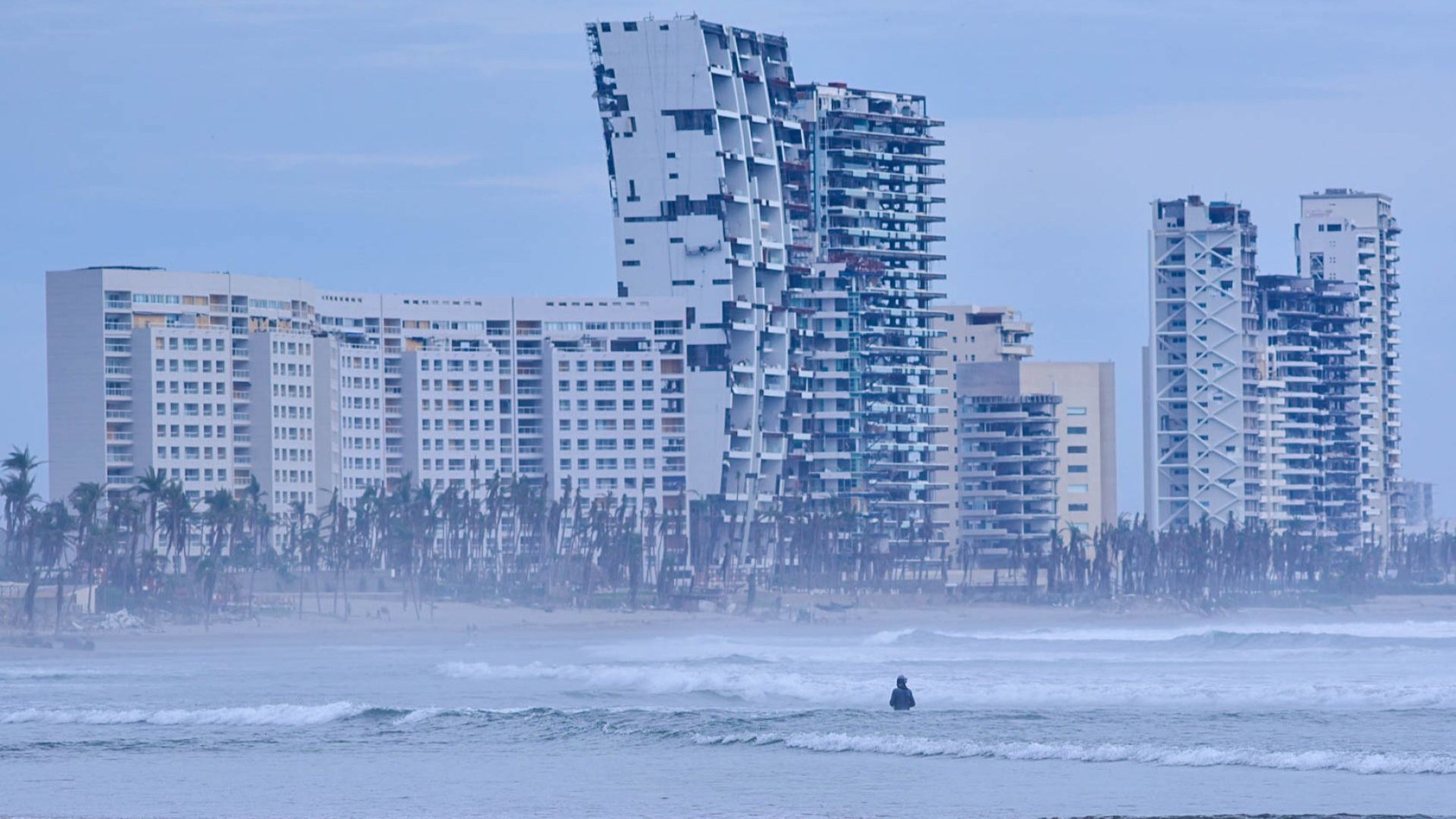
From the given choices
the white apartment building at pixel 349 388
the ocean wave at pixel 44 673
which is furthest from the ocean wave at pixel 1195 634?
the ocean wave at pixel 44 673

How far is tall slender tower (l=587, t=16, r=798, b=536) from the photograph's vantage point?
174875mm

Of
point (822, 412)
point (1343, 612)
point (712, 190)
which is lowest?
point (1343, 612)

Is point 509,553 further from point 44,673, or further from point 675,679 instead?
point 675,679

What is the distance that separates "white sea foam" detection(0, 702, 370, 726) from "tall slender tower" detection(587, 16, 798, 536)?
402ft

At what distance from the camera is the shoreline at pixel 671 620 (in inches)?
4990

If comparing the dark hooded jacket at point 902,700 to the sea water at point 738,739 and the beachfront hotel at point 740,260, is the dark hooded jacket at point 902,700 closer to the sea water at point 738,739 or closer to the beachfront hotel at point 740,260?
the sea water at point 738,739

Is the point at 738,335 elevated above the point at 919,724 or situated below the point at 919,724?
above

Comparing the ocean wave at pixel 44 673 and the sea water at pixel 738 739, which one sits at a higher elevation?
the sea water at pixel 738 739

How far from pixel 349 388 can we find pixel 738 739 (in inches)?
5237

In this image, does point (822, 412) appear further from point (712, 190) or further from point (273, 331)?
point (273, 331)

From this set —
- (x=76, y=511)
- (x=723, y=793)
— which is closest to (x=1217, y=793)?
(x=723, y=793)

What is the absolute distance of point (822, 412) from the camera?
629 feet

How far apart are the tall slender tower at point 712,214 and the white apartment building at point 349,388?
2.46 m

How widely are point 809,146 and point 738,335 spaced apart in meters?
22.7
